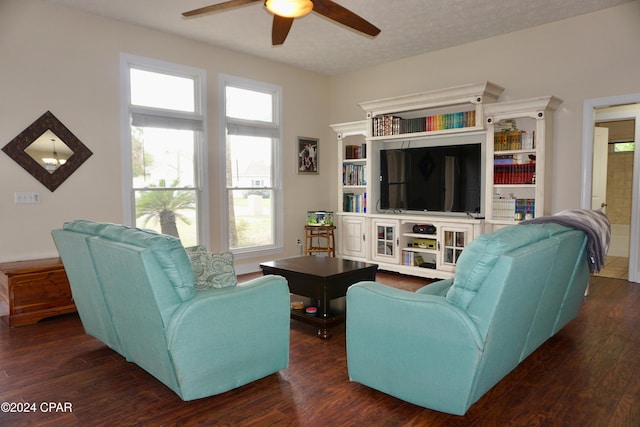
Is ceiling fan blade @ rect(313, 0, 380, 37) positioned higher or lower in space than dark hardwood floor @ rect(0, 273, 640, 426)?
higher

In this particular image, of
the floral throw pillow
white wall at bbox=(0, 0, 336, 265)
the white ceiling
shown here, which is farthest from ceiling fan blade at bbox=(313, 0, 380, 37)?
white wall at bbox=(0, 0, 336, 265)

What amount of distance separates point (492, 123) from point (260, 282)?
11.8 feet

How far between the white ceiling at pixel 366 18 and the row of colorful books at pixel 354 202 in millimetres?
1948

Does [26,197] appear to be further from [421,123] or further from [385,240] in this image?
[421,123]

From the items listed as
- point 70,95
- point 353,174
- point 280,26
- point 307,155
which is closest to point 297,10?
point 280,26

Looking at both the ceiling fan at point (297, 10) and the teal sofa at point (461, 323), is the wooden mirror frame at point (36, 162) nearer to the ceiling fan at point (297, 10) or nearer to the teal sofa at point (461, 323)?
the ceiling fan at point (297, 10)

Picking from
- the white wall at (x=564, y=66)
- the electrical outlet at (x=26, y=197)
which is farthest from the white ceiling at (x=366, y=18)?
the electrical outlet at (x=26, y=197)

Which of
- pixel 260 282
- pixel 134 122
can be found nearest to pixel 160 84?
pixel 134 122

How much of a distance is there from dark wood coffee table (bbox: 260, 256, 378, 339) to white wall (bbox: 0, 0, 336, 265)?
7.13 ft

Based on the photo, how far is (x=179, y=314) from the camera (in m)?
2.16

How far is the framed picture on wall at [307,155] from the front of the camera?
21.6 ft

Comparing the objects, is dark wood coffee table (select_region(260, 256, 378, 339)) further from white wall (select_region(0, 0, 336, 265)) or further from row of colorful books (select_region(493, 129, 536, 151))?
row of colorful books (select_region(493, 129, 536, 151))

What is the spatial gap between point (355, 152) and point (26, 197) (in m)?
4.12

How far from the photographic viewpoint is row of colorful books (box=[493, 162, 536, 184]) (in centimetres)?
477
